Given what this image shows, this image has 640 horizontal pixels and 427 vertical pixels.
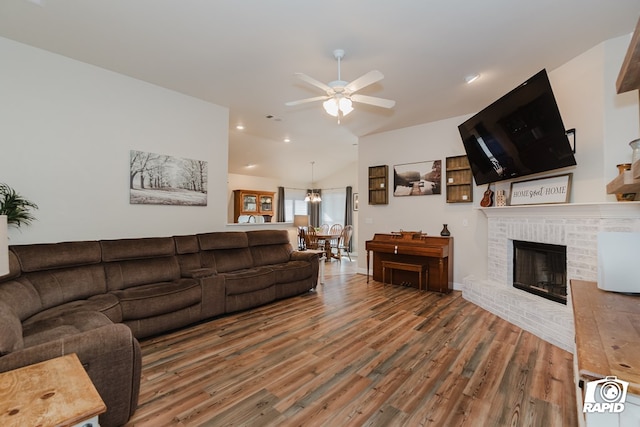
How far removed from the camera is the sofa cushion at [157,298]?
2.75 meters

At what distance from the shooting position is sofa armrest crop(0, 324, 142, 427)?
151 cm

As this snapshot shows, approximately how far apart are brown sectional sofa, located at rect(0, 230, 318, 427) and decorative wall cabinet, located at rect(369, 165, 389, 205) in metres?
1.88

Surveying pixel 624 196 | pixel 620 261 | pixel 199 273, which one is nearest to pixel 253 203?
pixel 199 273

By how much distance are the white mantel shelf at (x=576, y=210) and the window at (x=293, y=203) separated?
694 cm

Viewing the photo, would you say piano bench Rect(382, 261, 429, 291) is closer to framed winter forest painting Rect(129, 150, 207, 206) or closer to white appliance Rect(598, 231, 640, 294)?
white appliance Rect(598, 231, 640, 294)

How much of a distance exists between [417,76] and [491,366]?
10.0 feet

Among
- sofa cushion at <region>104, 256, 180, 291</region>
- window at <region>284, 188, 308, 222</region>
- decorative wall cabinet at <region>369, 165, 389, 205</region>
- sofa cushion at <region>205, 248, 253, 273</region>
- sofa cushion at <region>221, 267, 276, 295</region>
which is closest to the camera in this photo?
sofa cushion at <region>104, 256, 180, 291</region>

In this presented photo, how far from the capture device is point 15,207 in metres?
2.67

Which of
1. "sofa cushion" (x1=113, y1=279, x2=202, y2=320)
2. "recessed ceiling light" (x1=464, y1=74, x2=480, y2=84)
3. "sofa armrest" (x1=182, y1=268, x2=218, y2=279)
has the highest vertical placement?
"recessed ceiling light" (x1=464, y1=74, x2=480, y2=84)

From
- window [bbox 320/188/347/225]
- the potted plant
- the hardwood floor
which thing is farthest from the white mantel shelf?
window [bbox 320/188/347/225]

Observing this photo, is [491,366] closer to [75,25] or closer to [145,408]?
[145,408]

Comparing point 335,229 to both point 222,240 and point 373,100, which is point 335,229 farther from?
point 373,100

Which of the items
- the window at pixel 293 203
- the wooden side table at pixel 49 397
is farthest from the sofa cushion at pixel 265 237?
the window at pixel 293 203

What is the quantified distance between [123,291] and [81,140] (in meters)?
1.74
